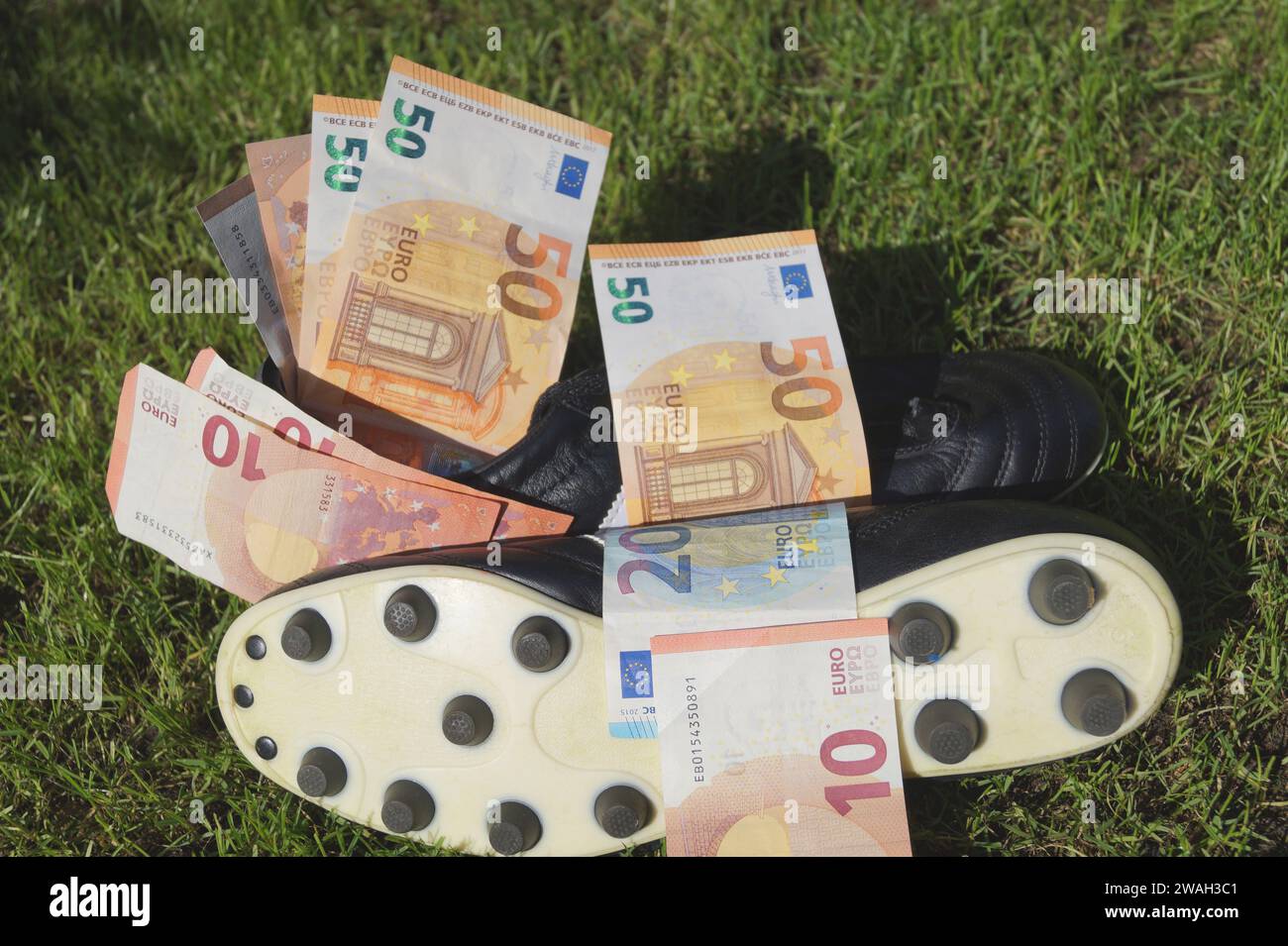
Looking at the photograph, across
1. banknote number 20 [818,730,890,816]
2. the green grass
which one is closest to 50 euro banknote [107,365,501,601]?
the green grass

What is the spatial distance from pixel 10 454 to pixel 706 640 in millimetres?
1453

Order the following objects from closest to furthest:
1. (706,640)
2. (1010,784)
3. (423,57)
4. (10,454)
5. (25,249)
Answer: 1. (706,640)
2. (1010,784)
3. (10,454)
4. (25,249)
5. (423,57)

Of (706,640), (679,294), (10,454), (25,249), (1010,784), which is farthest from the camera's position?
(25,249)

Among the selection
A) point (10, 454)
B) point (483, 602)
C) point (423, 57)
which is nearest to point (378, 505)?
point (483, 602)

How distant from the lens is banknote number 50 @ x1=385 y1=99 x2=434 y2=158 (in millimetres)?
2049

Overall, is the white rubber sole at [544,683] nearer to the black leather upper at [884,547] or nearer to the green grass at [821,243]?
the black leather upper at [884,547]

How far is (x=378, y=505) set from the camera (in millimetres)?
1915

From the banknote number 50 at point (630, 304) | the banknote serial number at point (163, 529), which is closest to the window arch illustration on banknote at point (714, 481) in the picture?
the banknote number 50 at point (630, 304)

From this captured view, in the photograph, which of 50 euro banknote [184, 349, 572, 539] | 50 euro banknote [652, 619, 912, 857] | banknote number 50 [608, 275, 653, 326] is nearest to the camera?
50 euro banknote [652, 619, 912, 857]

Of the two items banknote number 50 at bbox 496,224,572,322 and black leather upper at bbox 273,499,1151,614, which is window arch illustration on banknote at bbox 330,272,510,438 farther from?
black leather upper at bbox 273,499,1151,614

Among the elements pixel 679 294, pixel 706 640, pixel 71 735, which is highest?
pixel 679 294

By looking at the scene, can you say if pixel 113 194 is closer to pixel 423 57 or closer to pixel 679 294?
pixel 423 57

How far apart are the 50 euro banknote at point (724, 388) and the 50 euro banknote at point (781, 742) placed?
30cm

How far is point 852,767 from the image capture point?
5.56ft
